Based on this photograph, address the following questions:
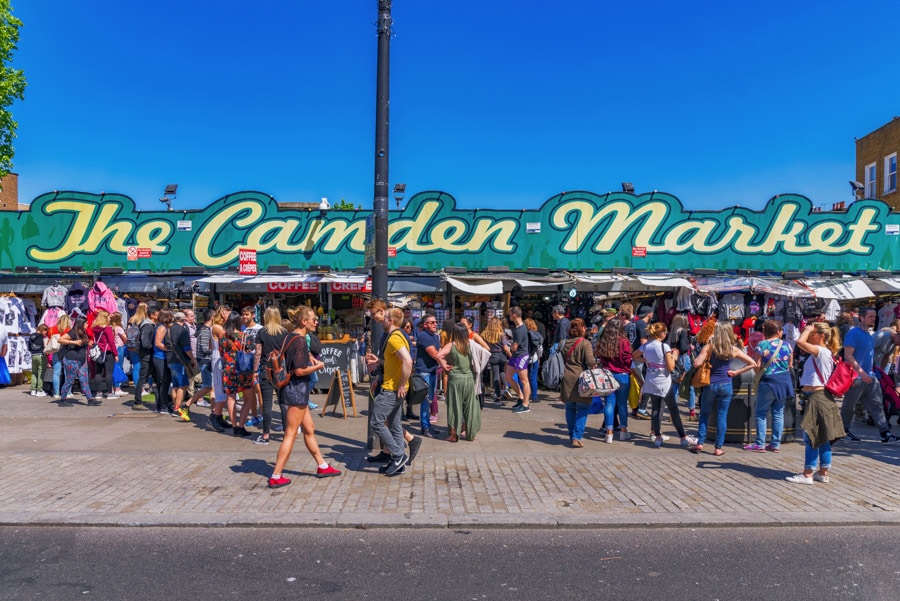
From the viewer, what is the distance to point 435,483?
6574 mm

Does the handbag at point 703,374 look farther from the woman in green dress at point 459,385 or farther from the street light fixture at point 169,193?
the street light fixture at point 169,193

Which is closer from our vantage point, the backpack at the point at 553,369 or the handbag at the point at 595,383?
the handbag at the point at 595,383

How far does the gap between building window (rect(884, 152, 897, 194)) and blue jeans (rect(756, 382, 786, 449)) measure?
890 inches

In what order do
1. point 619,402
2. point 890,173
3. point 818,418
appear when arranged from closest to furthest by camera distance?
point 818,418, point 619,402, point 890,173

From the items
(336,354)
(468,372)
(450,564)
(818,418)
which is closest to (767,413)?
(818,418)

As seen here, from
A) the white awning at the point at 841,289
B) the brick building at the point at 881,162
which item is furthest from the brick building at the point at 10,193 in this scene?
the brick building at the point at 881,162

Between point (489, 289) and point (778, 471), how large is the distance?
7.13m

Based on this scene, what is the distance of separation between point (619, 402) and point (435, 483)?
3.34 m

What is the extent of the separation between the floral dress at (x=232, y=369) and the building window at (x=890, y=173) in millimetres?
26944

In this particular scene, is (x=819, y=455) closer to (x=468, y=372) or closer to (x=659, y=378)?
(x=659, y=378)

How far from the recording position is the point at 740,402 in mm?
8406

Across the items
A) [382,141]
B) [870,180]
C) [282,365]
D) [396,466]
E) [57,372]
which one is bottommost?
[396,466]

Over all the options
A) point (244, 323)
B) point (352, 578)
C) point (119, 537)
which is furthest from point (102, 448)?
point (352, 578)

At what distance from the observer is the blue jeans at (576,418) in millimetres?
8172
